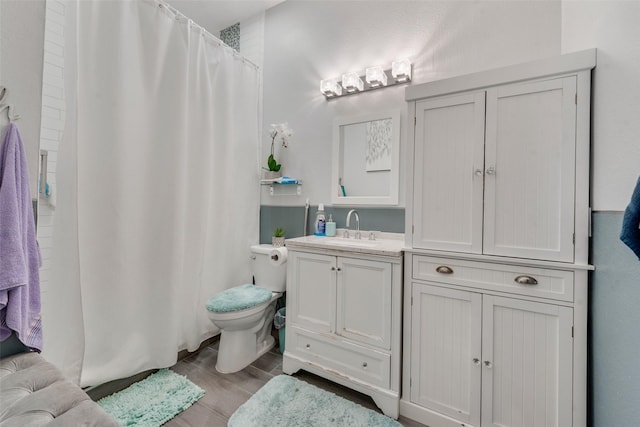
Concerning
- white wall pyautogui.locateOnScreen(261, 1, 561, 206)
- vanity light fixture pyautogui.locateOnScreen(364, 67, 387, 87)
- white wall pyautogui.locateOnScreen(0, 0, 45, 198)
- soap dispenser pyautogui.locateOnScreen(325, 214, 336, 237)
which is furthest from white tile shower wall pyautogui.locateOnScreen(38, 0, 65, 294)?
vanity light fixture pyautogui.locateOnScreen(364, 67, 387, 87)

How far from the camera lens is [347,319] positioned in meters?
1.64

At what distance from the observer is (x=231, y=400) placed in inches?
62.9

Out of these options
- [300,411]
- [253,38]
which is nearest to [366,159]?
[300,411]

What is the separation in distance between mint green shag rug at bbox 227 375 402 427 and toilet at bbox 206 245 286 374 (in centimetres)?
34

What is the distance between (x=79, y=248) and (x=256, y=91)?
192 cm

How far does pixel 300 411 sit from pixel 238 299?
79 centimetres

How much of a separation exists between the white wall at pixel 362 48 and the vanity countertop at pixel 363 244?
1.00 feet

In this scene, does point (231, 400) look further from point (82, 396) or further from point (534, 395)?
point (534, 395)

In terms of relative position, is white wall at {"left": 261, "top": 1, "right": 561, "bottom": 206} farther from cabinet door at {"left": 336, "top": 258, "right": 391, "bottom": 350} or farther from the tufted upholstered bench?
the tufted upholstered bench

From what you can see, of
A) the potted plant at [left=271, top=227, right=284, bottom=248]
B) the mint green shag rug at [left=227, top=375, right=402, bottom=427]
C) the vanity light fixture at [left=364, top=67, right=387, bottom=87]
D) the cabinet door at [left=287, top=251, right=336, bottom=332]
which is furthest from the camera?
the potted plant at [left=271, top=227, right=284, bottom=248]

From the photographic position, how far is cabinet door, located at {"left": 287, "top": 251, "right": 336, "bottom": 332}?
171cm

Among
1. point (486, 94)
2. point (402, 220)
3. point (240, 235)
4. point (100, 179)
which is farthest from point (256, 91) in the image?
point (486, 94)

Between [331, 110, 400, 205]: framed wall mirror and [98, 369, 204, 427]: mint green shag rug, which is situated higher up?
[331, 110, 400, 205]: framed wall mirror

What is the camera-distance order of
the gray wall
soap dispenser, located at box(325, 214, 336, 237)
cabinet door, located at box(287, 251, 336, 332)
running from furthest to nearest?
→ 1. soap dispenser, located at box(325, 214, 336, 237)
2. cabinet door, located at box(287, 251, 336, 332)
3. the gray wall
